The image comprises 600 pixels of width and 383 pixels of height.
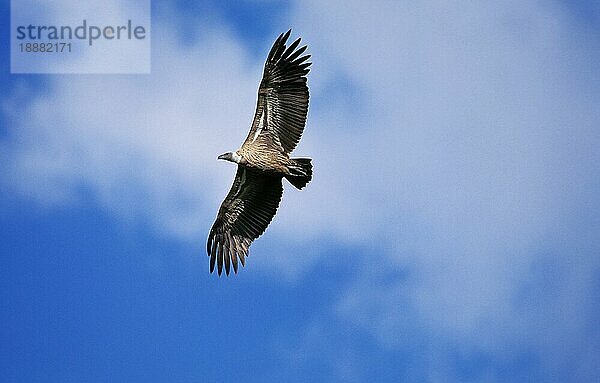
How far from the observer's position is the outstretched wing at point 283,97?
2705cm

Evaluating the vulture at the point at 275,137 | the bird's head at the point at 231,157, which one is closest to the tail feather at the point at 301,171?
the vulture at the point at 275,137

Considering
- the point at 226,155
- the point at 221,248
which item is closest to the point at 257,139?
the point at 226,155

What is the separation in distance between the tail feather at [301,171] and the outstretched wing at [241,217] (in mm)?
1508

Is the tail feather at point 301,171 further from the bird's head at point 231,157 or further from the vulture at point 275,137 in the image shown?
the bird's head at point 231,157

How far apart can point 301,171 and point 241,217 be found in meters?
2.78

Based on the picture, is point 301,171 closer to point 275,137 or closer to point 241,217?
point 275,137

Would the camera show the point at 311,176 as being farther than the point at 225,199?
No

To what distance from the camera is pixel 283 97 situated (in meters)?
27.2

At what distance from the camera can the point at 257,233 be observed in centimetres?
2853

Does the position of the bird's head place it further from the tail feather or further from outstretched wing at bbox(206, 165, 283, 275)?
the tail feather

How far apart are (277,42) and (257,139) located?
212cm

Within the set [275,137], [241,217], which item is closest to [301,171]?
[275,137]

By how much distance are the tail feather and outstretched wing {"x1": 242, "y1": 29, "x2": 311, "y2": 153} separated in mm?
937

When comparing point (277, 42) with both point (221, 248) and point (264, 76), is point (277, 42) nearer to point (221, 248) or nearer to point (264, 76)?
point (264, 76)
